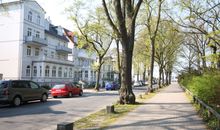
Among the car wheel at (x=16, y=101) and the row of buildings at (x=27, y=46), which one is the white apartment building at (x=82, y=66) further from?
the car wheel at (x=16, y=101)

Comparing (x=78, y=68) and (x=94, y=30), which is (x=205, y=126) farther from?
(x=78, y=68)

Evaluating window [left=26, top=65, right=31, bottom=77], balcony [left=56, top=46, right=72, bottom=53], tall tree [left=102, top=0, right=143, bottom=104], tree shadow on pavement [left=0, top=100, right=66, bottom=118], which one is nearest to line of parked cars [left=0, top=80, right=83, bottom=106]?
tree shadow on pavement [left=0, top=100, right=66, bottom=118]

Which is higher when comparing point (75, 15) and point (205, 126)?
point (75, 15)

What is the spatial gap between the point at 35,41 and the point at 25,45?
1.86 meters

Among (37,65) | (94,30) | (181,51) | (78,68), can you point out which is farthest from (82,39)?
(78,68)

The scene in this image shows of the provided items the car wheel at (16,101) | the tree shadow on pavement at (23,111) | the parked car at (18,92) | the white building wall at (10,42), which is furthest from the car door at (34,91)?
the white building wall at (10,42)

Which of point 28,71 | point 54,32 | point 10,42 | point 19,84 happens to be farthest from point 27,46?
point 19,84

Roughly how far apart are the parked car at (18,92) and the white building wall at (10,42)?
95.9ft

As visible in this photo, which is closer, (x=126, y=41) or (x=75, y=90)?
(x=126, y=41)

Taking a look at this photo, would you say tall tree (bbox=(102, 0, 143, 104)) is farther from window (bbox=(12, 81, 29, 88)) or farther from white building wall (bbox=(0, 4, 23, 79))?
white building wall (bbox=(0, 4, 23, 79))

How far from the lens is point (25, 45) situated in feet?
169

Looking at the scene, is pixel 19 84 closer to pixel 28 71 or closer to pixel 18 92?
pixel 18 92

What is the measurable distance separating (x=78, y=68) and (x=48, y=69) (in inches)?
955

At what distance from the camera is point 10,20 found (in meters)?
51.5
